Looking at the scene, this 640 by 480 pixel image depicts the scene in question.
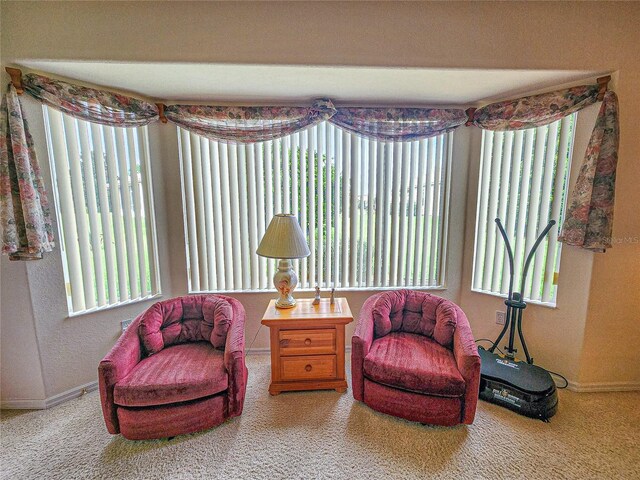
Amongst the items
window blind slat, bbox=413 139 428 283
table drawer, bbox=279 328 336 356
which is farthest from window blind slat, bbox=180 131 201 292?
window blind slat, bbox=413 139 428 283

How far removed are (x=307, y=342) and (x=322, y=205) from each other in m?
1.23

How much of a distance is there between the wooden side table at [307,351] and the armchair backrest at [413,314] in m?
0.31

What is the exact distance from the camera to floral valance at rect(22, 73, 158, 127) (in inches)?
76.1

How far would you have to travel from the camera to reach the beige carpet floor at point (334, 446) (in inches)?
65.6

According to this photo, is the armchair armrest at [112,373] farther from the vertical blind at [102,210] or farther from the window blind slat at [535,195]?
the window blind slat at [535,195]

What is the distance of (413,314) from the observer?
249 cm

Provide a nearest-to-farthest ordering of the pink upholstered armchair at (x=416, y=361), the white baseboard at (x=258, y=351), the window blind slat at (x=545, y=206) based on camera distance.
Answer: the pink upholstered armchair at (x=416, y=361) < the window blind slat at (x=545, y=206) < the white baseboard at (x=258, y=351)

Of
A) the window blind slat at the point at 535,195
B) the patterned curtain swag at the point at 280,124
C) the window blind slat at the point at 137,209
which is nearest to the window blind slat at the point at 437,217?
the patterned curtain swag at the point at 280,124

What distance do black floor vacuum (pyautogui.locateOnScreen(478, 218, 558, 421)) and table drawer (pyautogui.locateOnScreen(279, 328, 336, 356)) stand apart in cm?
116

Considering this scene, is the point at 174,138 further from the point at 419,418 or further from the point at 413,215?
the point at 419,418

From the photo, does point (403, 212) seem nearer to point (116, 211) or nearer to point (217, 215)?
point (217, 215)

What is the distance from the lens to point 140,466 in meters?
1.70

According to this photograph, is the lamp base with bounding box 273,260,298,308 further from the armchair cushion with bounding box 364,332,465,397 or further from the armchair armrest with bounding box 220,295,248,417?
the armchair cushion with bounding box 364,332,465,397

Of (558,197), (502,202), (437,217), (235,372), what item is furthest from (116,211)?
(558,197)
